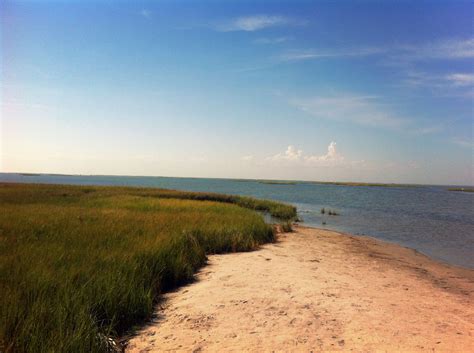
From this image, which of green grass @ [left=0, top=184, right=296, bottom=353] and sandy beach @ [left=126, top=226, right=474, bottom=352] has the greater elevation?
green grass @ [left=0, top=184, right=296, bottom=353]

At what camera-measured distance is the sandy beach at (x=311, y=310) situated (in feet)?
18.3

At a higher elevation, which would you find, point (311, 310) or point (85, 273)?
point (85, 273)

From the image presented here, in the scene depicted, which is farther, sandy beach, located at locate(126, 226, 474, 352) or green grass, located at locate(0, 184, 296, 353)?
sandy beach, located at locate(126, 226, 474, 352)

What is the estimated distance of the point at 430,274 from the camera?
39.9ft

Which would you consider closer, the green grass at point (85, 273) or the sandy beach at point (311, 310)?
the green grass at point (85, 273)

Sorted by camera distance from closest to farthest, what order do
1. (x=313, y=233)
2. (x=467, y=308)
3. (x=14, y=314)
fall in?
(x=14, y=314) < (x=467, y=308) < (x=313, y=233)

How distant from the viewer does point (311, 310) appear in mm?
7031

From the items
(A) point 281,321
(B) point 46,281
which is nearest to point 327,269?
(A) point 281,321

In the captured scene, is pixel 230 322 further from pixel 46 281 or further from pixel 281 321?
pixel 46 281

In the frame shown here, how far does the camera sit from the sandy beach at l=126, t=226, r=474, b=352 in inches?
220

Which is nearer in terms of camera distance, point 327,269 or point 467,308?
point 467,308

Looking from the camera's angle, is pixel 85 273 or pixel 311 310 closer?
pixel 85 273

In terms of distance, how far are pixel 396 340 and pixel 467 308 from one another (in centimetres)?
384

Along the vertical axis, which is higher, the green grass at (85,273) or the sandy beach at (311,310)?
the green grass at (85,273)
